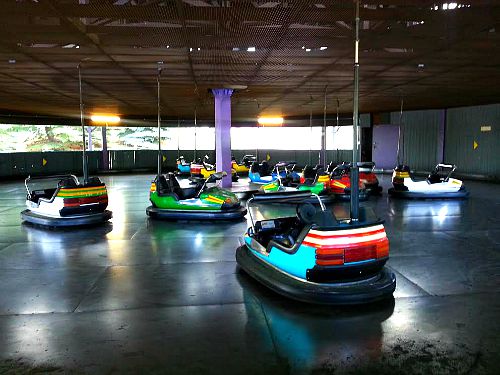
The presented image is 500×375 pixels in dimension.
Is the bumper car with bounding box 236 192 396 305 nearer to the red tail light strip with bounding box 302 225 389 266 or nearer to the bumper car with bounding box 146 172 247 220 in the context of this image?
the red tail light strip with bounding box 302 225 389 266

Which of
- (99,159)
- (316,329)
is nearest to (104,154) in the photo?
(99,159)

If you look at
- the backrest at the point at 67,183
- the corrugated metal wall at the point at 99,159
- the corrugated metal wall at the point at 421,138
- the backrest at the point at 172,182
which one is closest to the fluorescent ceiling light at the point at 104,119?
the corrugated metal wall at the point at 99,159

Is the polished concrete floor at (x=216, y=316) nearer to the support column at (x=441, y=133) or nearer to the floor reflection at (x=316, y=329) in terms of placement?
the floor reflection at (x=316, y=329)

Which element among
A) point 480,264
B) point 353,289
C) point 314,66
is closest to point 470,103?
point 314,66

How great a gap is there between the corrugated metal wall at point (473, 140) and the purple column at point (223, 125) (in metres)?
8.50

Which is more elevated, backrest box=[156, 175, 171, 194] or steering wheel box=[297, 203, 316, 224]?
steering wheel box=[297, 203, 316, 224]

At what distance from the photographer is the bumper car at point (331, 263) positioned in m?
2.95

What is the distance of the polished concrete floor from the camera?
223 cm

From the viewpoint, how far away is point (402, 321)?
2738 mm

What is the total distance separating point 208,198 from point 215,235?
1200mm

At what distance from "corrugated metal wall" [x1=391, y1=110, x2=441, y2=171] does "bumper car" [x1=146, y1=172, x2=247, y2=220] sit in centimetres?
1124

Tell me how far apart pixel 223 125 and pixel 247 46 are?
453cm

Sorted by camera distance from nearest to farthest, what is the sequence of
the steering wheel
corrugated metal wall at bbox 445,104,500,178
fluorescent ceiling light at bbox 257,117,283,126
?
the steering wheel < corrugated metal wall at bbox 445,104,500,178 < fluorescent ceiling light at bbox 257,117,283,126

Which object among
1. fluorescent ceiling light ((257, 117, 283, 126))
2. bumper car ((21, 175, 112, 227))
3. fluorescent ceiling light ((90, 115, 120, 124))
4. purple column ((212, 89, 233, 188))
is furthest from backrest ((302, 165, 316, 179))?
fluorescent ceiling light ((90, 115, 120, 124))
